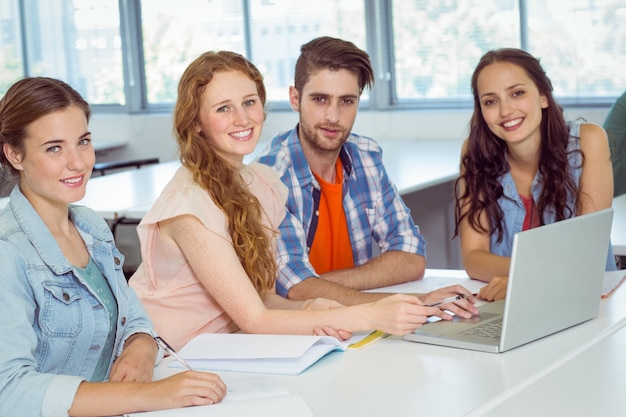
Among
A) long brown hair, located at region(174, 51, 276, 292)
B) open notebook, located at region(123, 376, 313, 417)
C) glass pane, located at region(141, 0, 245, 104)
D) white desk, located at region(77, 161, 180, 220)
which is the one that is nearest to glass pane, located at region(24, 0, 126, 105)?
glass pane, located at region(141, 0, 245, 104)

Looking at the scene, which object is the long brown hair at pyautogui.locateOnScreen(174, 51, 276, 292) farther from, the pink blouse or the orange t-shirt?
the orange t-shirt

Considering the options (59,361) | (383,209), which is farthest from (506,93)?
(59,361)

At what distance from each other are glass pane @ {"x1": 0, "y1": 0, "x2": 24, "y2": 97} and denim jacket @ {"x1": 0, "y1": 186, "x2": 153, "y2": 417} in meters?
6.05

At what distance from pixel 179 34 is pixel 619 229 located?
4477mm

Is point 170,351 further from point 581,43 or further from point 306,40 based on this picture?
A: point 306,40

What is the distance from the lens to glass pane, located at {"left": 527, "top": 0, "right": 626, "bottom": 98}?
16.3 ft

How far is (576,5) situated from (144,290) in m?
3.58

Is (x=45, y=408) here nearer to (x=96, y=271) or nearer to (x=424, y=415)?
(x=96, y=271)

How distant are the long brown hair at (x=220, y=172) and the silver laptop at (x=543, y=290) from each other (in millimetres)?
436

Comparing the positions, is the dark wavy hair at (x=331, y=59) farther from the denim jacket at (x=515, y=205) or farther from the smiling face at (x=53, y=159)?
the smiling face at (x=53, y=159)

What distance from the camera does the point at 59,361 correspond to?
5.45ft

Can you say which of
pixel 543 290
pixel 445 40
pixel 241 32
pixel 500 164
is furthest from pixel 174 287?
pixel 241 32

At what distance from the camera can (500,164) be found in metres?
2.75

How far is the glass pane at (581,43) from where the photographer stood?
496cm
